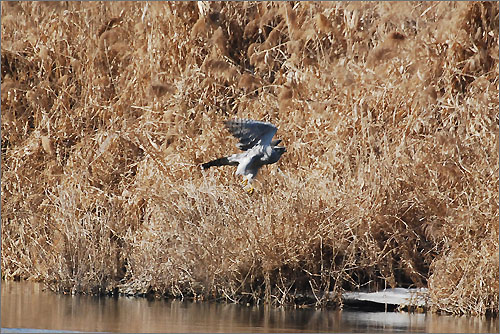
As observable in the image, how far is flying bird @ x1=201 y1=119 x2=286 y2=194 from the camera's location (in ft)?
36.4

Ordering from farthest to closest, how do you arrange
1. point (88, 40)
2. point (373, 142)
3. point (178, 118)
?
point (88, 40) → point (178, 118) → point (373, 142)

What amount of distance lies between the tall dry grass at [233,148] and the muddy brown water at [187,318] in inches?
15.5

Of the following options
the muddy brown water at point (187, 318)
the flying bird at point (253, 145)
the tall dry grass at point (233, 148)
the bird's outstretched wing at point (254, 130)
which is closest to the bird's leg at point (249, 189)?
the flying bird at point (253, 145)

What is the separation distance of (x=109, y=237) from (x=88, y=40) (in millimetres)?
5053

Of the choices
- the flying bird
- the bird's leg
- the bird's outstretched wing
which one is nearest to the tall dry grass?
the bird's leg

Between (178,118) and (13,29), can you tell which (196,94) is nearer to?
(178,118)

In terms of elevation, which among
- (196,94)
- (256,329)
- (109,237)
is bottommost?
(256,329)

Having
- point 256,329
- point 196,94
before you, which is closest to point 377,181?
point 256,329

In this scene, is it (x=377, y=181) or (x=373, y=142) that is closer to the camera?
(x=377, y=181)

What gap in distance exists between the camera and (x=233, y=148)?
13.4 metres

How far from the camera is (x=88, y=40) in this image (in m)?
16.2

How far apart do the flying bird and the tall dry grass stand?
34 centimetres

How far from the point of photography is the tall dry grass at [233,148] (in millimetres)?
11102

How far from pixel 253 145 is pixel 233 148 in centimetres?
216
